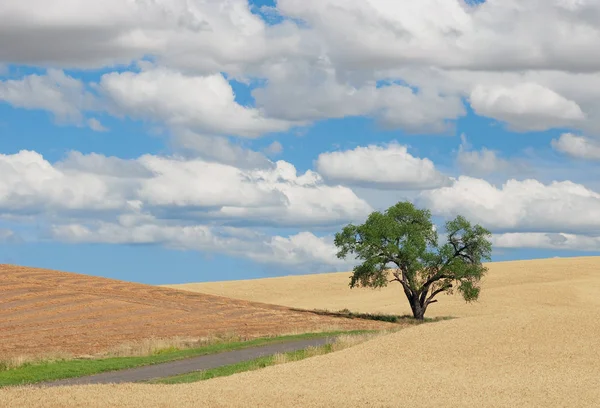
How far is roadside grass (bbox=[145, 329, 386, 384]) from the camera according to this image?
111ft

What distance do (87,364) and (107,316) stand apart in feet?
75.8

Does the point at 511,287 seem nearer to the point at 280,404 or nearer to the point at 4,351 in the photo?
the point at 4,351

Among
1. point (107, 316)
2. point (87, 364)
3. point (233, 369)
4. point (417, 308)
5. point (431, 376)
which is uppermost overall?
point (107, 316)

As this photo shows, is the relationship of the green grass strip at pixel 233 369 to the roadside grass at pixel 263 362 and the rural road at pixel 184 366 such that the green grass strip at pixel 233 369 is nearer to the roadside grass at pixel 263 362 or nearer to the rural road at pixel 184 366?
the roadside grass at pixel 263 362

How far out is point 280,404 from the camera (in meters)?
25.6

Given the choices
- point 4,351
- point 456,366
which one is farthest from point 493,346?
point 4,351

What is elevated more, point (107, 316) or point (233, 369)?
point (107, 316)

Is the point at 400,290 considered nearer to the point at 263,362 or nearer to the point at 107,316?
the point at 107,316

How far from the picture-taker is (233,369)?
119ft

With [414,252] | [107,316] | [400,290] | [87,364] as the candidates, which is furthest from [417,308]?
[87,364]

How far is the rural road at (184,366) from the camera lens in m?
34.7

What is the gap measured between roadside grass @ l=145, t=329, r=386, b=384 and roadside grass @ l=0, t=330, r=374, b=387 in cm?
425

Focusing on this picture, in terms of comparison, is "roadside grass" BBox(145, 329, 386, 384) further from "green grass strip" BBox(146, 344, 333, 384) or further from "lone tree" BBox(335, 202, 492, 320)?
"lone tree" BBox(335, 202, 492, 320)

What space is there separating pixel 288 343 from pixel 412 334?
7.43 meters
